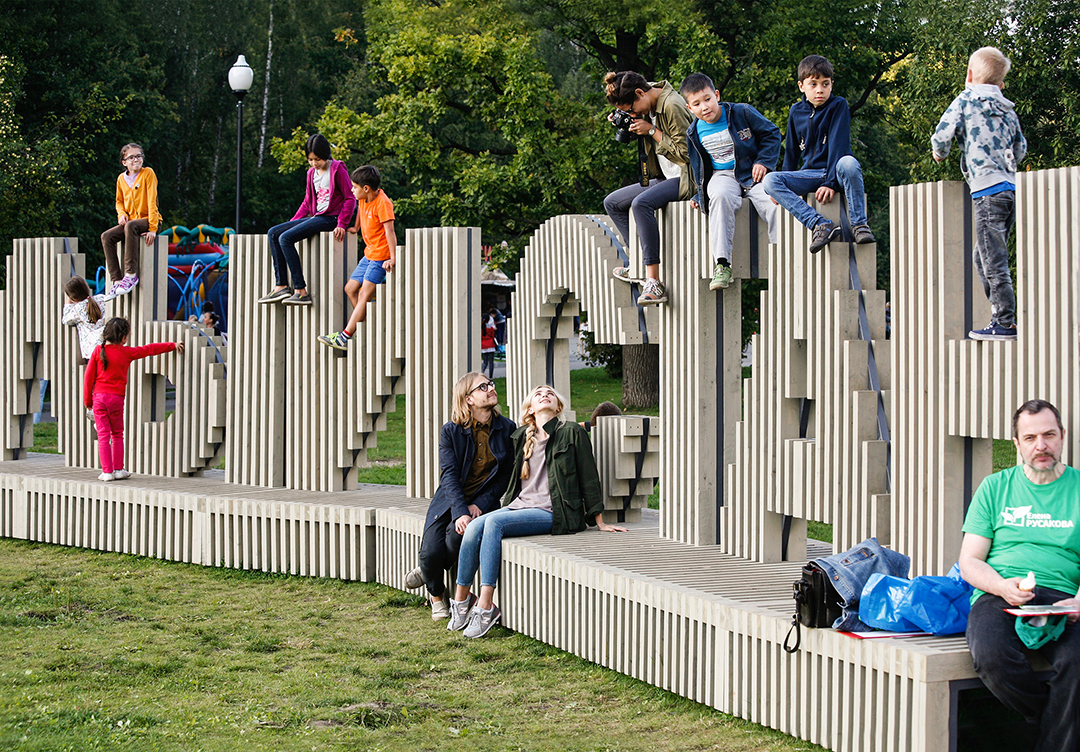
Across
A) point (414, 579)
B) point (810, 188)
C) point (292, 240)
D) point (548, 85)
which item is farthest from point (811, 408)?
point (548, 85)

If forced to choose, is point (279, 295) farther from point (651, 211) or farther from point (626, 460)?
point (651, 211)

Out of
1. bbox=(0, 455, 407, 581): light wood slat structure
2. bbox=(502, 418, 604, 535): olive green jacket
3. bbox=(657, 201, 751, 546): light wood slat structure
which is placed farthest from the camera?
bbox=(0, 455, 407, 581): light wood slat structure

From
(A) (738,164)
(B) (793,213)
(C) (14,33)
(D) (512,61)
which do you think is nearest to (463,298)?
(A) (738,164)

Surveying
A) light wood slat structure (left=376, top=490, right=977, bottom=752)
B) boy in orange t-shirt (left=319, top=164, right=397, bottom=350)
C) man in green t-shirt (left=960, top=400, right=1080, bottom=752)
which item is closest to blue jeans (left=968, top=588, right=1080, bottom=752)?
man in green t-shirt (left=960, top=400, right=1080, bottom=752)

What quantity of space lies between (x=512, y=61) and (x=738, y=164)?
13249mm

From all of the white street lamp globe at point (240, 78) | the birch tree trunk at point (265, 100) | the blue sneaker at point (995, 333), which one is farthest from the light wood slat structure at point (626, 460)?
the birch tree trunk at point (265, 100)

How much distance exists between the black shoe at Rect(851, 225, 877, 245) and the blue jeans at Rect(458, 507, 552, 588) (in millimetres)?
2724

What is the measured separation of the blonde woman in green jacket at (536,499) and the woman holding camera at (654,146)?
99 cm

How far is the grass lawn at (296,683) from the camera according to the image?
5734 millimetres

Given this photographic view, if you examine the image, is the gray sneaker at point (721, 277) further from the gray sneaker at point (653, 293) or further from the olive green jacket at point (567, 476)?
the olive green jacket at point (567, 476)

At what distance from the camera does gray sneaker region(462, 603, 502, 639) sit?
7773 mm

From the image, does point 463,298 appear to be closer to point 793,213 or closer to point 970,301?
point 793,213

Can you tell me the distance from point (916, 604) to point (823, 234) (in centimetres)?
220

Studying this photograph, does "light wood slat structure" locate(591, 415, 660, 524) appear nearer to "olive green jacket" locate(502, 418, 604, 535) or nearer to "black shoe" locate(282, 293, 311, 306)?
"olive green jacket" locate(502, 418, 604, 535)
